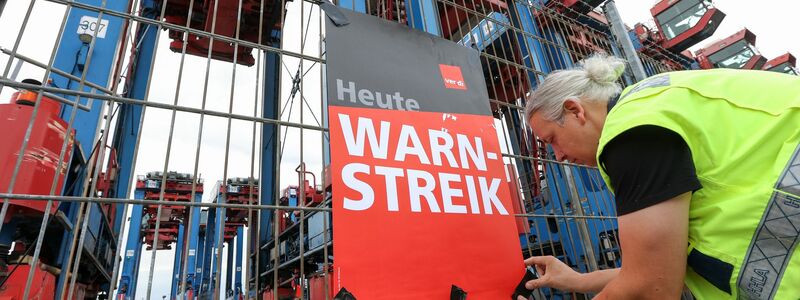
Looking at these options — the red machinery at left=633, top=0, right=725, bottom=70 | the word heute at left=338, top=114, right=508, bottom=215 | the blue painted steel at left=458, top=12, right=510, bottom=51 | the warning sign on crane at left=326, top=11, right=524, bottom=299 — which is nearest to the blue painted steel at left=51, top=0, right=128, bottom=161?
the warning sign on crane at left=326, top=11, right=524, bottom=299

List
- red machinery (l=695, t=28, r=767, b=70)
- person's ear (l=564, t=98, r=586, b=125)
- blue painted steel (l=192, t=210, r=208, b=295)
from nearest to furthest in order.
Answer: person's ear (l=564, t=98, r=586, b=125), blue painted steel (l=192, t=210, r=208, b=295), red machinery (l=695, t=28, r=767, b=70)

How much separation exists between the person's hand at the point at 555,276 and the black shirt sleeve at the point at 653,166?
2.25ft

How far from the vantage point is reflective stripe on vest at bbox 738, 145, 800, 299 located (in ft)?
2.38

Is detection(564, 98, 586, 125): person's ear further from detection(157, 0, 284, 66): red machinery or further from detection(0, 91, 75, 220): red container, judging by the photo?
detection(157, 0, 284, 66): red machinery

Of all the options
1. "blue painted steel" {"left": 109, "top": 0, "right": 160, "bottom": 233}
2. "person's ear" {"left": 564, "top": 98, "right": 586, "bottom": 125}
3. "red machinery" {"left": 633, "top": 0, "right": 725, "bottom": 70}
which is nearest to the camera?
"person's ear" {"left": 564, "top": 98, "right": 586, "bottom": 125}

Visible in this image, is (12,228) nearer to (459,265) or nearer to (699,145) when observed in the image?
(459,265)

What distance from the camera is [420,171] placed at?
165cm

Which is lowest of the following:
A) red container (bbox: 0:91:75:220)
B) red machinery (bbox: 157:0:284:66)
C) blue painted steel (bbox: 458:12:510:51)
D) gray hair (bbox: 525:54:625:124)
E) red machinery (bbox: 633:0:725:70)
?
gray hair (bbox: 525:54:625:124)

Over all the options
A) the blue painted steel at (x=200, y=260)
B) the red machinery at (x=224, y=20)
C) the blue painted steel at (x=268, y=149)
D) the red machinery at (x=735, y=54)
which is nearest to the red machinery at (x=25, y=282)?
the red machinery at (x=224, y=20)

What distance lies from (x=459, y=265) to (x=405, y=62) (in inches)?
40.4

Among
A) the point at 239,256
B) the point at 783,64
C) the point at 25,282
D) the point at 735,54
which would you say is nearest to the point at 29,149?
the point at 25,282

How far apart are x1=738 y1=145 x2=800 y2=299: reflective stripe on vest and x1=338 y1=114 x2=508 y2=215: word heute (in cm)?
101

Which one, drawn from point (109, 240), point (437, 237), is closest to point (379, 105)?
point (437, 237)

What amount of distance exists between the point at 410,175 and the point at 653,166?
97cm
